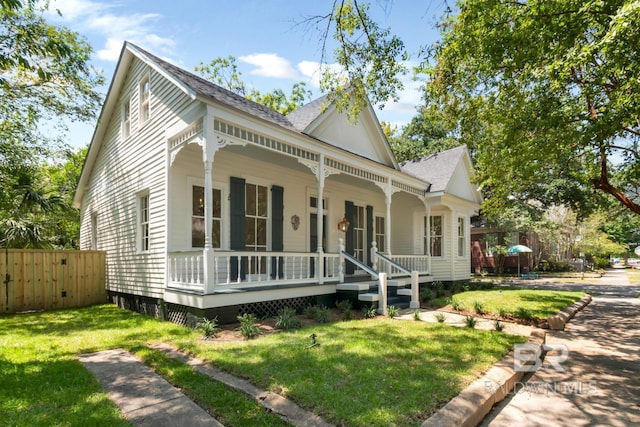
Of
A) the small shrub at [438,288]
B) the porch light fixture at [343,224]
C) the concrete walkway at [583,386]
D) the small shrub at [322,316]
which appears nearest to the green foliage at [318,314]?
the small shrub at [322,316]

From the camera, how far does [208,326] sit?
6.12m

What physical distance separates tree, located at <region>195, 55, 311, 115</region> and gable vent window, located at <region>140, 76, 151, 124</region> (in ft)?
58.3

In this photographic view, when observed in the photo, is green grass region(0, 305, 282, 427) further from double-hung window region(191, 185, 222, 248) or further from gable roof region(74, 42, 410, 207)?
gable roof region(74, 42, 410, 207)

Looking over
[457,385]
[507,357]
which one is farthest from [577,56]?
[457,385]

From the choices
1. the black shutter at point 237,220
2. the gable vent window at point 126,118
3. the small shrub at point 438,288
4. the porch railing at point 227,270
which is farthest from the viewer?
the small shrub at point 438,288

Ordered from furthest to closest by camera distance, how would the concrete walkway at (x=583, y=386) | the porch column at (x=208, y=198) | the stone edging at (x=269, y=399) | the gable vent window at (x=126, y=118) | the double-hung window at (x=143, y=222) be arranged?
1. the gable vent window at (x=126, y=118)
2. the double-hung window at (x=143, y=222)
3. the porch column at (x=208, y=198)
4. the concrete walkway at (x=583, y=386)
5. the stone edging at (x=269, y=399)

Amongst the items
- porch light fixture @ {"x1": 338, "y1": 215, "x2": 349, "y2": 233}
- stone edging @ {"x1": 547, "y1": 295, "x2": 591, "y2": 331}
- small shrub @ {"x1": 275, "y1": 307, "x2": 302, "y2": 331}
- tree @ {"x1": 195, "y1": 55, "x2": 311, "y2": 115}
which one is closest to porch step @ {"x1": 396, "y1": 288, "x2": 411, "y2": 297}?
porch light fixture @ {"x1": 338, "y1": 215, "x2": 349, "y2": 233}

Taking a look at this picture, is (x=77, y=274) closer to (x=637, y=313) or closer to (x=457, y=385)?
(x=457, y=385)

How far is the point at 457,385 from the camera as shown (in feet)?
12.9

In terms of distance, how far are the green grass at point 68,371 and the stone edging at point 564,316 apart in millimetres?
6774

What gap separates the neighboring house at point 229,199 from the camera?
7332 millimetres

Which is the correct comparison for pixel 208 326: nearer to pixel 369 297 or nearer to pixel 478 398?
pixel 369 297

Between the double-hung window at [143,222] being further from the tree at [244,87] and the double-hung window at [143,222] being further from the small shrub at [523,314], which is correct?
the tree at [244,87]

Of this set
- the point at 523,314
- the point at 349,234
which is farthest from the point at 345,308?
the point at 349,234
